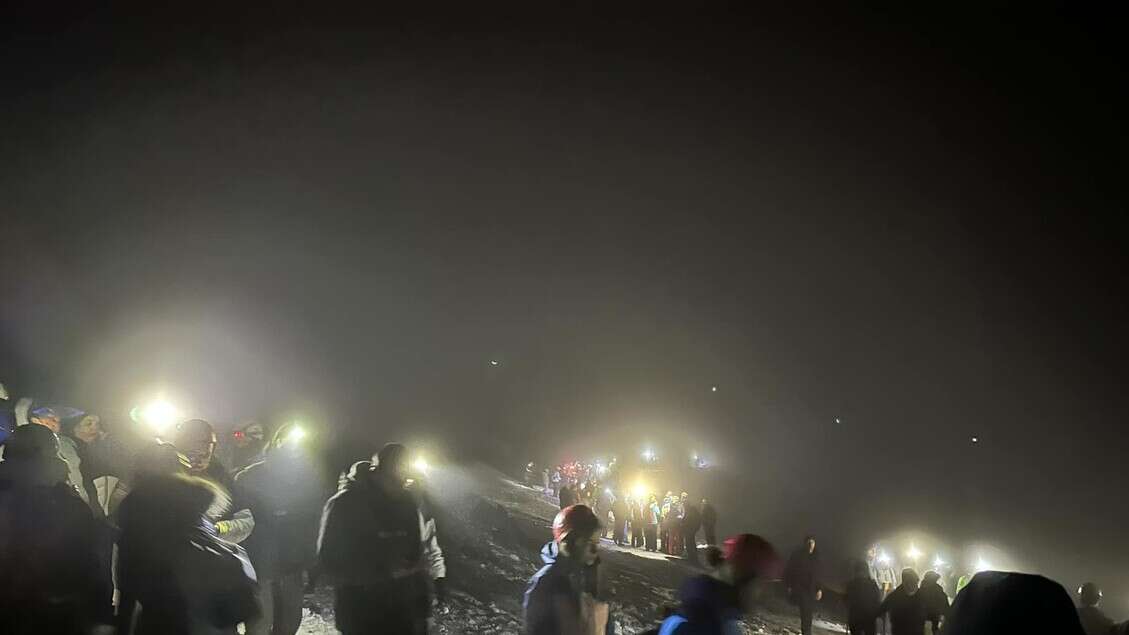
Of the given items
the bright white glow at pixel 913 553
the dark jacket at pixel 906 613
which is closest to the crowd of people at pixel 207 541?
the dark jacket at pixel 906 613

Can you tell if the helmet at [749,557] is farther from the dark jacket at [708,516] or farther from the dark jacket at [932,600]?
the dark jacket at [708,516]

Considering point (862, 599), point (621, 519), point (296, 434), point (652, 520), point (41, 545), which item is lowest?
point (621, 519)

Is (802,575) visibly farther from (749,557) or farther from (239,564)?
(239,564)

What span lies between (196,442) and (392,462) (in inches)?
70.5

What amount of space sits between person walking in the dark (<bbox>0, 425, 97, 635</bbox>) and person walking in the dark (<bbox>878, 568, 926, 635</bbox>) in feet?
30.9

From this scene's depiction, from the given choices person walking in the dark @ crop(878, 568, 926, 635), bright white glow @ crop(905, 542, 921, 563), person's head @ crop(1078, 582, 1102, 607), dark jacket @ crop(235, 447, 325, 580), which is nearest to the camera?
dark jacket @ crop(235, 447, 325, 580)

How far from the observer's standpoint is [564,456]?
59938 mm

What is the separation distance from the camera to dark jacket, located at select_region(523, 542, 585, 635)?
435cm

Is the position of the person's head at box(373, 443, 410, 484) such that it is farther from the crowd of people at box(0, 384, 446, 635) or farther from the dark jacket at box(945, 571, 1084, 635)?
the dark jacket at box(945, 571, 1084, 635)

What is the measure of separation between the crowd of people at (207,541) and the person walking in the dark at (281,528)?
10 mm

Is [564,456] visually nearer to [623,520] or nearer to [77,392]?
[623,520]

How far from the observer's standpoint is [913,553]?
4725 centimetres

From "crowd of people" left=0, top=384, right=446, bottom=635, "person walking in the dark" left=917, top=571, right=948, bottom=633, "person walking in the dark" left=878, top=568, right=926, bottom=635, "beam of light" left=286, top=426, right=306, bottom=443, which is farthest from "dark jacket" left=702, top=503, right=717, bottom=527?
"beam of light" left=286, top=426, right=306, bottom=443

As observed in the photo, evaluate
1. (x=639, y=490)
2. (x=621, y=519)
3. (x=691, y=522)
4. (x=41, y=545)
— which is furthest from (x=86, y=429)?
(x=639, y=490)
